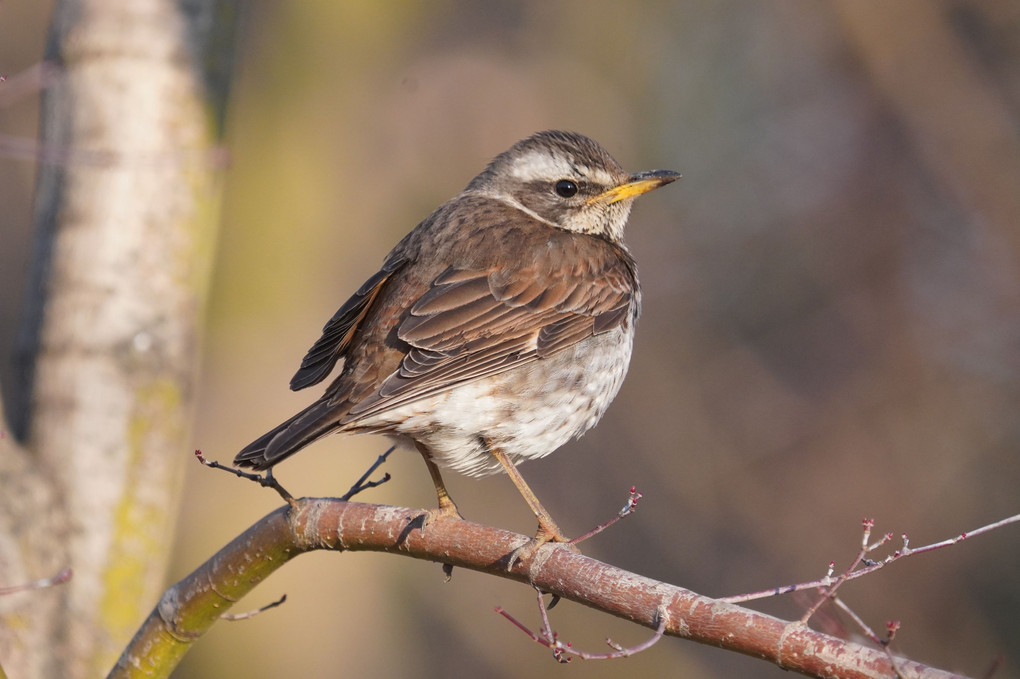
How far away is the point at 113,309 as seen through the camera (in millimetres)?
5012

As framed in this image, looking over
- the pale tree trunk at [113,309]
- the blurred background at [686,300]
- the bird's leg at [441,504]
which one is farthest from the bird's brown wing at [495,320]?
the blurred background at [686,300]

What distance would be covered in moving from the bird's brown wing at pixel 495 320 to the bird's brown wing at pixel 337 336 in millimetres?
244

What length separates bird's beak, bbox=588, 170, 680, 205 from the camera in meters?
4.80

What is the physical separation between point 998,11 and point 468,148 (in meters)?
4.70

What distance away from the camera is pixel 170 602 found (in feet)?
11.7

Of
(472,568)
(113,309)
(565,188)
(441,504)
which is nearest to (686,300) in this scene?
(565,188)

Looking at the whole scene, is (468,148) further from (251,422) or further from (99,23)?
(99,23)

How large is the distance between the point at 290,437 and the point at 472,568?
2.24ft

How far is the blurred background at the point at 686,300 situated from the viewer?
8.48m

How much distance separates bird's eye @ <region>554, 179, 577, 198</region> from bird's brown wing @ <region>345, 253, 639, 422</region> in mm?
396

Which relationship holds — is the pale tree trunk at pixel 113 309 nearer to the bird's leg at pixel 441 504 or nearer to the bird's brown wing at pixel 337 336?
the bird's brown wing at pixel 337 336

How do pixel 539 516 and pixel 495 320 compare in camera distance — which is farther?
pixel 495 320

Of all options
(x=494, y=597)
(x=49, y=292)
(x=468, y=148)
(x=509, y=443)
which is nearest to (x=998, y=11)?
(x=468, y=148)

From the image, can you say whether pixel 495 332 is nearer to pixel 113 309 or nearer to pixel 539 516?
pixel 539 516
